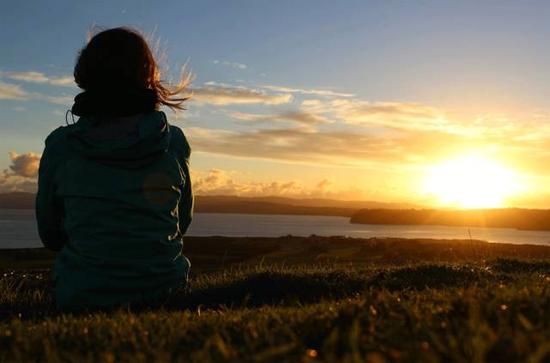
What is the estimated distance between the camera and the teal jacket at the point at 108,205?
564 cm

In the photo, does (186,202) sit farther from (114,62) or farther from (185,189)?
(114,62)

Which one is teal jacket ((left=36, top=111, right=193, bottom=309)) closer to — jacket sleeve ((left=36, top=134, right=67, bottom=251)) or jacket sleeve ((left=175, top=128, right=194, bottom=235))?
jacket sleeve ((left=36, top=134, right=67, bottom=251))

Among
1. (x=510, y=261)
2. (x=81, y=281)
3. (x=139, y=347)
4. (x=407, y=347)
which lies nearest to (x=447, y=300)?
(x=407, y=347)

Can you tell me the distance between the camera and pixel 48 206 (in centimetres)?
593

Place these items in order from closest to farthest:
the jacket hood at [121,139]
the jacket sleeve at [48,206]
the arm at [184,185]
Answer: the jacket hood at [121,139]
the jacket sleeve at [48,206]
the arm at [184,185]

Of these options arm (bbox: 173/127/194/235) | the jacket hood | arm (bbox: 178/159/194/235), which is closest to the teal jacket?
the jacket hood

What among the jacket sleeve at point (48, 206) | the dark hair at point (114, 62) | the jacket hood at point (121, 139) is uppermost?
the dark hair at point (114, 62)

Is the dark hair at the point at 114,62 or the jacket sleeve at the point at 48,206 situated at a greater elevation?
the dark hair at the point at 114,62

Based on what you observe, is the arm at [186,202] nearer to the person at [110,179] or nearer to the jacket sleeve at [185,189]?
the jacket sleeve at [185,189]

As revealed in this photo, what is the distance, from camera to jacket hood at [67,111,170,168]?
5633 millimetres

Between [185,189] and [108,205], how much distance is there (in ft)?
3.37

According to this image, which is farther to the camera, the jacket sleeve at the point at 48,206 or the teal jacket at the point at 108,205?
the jacket sleeve at the point at 48,206

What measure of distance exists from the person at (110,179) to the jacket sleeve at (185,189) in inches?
12.3

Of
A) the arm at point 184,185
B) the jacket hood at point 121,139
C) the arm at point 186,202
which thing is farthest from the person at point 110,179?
the arm at point 186,202
